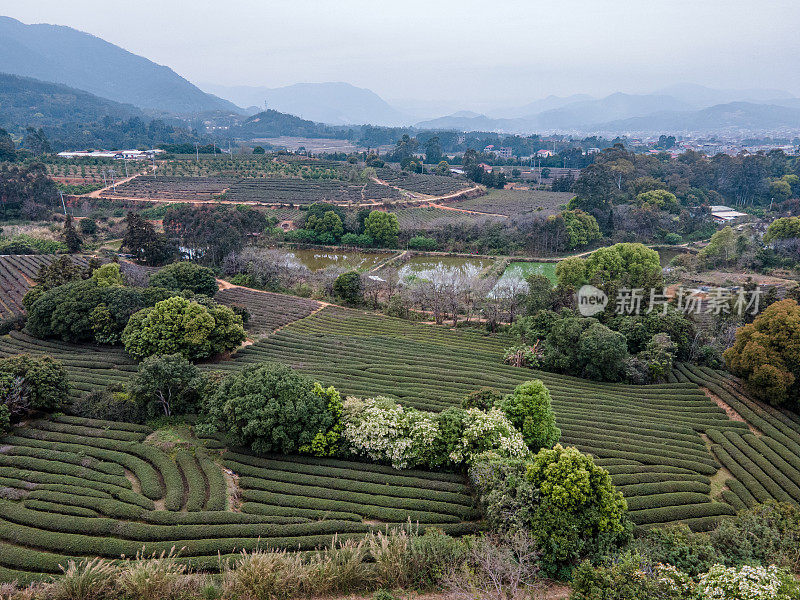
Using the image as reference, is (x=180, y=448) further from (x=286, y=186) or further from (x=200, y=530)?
(x=286, y=186)

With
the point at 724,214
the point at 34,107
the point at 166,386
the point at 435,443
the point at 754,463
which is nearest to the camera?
the point at 435,443

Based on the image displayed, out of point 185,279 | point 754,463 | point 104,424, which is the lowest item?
point 754,463

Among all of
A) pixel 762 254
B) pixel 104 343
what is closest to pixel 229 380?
pixel 104 343

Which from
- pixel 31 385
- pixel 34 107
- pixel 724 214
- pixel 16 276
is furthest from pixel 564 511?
pixel 34 107

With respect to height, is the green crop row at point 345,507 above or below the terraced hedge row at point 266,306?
below

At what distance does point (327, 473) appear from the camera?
22.4 m

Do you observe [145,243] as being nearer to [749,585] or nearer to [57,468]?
[57,468]

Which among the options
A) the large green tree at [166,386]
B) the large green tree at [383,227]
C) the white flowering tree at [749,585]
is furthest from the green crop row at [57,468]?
the large green tree at [383,227]

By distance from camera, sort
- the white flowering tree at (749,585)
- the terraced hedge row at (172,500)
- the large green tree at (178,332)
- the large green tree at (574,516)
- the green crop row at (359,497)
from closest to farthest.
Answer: the white flowering tree at (749,585)
the large green tree at (574,516)
the terraced hedge row at (172,500)
the green crop row at (359,497)
the large green tree at (178,332)

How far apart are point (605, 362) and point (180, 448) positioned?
2816 cm

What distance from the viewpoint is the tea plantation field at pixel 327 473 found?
18.5 metres

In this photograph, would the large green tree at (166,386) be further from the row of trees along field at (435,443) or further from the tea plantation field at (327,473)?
the tea plantation field at (327,473)

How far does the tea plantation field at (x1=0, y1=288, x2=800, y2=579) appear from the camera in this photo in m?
18.5

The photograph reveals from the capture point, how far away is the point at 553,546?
16922 mm
